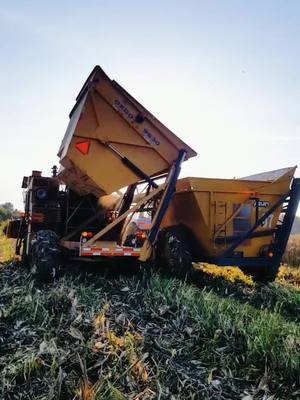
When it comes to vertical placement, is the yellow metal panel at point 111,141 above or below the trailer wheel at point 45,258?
above

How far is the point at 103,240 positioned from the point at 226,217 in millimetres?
2632

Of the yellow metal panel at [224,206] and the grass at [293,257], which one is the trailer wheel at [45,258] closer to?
the yellow metal panel at [224,206]

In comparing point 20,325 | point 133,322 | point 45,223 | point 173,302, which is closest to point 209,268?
point 45,223

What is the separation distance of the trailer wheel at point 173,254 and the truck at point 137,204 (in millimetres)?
19

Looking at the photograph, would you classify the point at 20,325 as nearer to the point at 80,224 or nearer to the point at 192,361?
the point at 192,361

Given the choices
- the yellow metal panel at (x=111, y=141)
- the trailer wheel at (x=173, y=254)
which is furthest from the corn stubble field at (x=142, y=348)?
the yellow metal panel at (x=111, y=141)

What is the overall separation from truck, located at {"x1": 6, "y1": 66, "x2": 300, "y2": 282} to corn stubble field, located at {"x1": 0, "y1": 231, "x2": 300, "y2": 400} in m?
1.78

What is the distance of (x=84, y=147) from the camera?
23.7ft

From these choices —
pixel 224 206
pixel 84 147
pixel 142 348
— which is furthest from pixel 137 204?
pixel 142 348

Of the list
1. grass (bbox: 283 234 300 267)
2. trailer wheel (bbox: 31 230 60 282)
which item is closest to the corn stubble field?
trailer wheel (bbox: 31 230 60 282)

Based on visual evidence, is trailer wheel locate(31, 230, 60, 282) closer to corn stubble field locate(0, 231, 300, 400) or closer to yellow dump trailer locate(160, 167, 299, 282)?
corn stubble field locate(0, 231, 300, 400)

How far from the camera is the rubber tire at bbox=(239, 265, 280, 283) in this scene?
9023mm

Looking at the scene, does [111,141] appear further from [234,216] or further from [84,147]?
[234,216]

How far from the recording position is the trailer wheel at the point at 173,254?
306 inches
